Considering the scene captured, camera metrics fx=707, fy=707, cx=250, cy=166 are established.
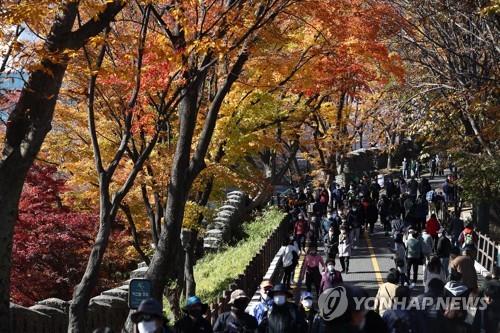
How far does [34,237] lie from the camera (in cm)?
1967

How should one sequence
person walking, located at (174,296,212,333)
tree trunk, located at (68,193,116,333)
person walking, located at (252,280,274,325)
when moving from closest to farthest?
person walking, located at (174,296,212,333)
person walking, located at (252,280,274,325)
tree trunk, located at (68,193,116,333)

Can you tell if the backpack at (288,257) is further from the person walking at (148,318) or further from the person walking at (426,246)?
the person walking at (148,318)

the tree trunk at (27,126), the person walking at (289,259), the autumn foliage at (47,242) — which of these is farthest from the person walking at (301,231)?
the tree trunk at (27,126)

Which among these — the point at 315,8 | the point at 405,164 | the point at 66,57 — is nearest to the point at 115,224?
the point at 315,8

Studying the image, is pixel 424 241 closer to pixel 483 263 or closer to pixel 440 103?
pixel 483 263

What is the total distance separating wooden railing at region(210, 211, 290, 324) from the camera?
11.4 m

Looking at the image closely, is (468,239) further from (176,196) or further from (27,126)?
(27,126)

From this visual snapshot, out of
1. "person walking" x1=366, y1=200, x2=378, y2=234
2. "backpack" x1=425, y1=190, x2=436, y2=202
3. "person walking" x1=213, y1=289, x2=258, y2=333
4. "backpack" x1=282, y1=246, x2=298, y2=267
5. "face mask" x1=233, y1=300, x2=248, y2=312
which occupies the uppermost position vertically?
"backpack" x1=425, y1=190, x2=436, y2=202

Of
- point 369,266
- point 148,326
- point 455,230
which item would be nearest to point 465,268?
point 148,326

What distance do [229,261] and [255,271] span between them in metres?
4.64

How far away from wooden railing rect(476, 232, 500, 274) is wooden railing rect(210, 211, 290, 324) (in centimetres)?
568

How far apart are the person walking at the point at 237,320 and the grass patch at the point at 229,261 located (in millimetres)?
6929

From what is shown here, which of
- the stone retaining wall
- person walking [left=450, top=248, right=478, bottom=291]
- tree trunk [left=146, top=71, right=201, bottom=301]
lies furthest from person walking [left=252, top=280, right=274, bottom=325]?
the stone retaining wall

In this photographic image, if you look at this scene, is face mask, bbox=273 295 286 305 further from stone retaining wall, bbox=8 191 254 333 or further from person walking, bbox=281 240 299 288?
person walking, bbox=281 240 299 288
